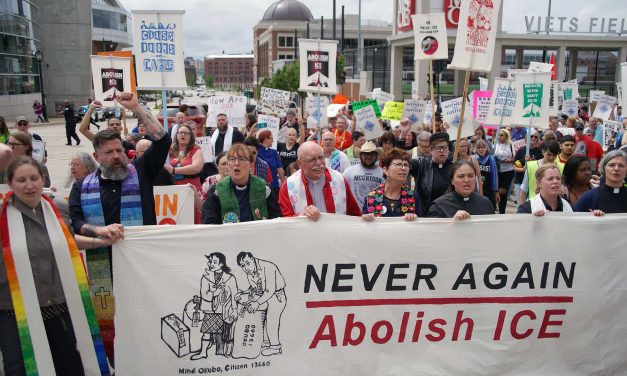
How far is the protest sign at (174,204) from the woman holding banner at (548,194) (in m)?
3.04

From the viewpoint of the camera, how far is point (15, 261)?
333 cm

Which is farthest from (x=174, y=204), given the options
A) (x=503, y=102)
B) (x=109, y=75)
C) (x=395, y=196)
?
(x=503, y=102)

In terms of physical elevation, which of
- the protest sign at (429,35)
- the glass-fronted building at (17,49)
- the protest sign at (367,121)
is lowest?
the protest sign at (367,121)

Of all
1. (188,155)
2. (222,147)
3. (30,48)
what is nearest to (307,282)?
(188,155)

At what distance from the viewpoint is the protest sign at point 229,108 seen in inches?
416

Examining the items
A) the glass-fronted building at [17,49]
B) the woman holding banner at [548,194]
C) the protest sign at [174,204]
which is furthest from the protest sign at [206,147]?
the glass-fronted building at [17,49]

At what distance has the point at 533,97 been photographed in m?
9.62

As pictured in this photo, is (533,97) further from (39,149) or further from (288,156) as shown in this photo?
(39,149)

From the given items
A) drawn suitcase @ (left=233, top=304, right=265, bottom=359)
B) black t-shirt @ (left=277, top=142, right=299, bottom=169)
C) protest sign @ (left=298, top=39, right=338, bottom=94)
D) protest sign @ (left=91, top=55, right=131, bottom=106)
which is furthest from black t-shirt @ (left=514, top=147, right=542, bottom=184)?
drawn suitcase @ (left=233, top=304, right=265, bottom=359)

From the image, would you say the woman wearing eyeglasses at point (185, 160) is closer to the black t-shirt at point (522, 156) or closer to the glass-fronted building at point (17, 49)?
the black t-shirt at point (522, 156)

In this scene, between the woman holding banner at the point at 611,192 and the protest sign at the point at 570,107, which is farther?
the protest sign at the point at 570,107

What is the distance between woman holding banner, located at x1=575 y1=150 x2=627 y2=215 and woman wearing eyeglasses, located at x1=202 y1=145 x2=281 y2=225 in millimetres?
2618

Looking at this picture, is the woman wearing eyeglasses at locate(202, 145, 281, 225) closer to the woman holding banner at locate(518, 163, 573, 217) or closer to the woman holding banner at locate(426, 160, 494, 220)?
the woman holding banner at locate(426, 160, 494, 220)

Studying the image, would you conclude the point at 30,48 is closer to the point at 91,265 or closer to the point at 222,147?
the point at 222,147
